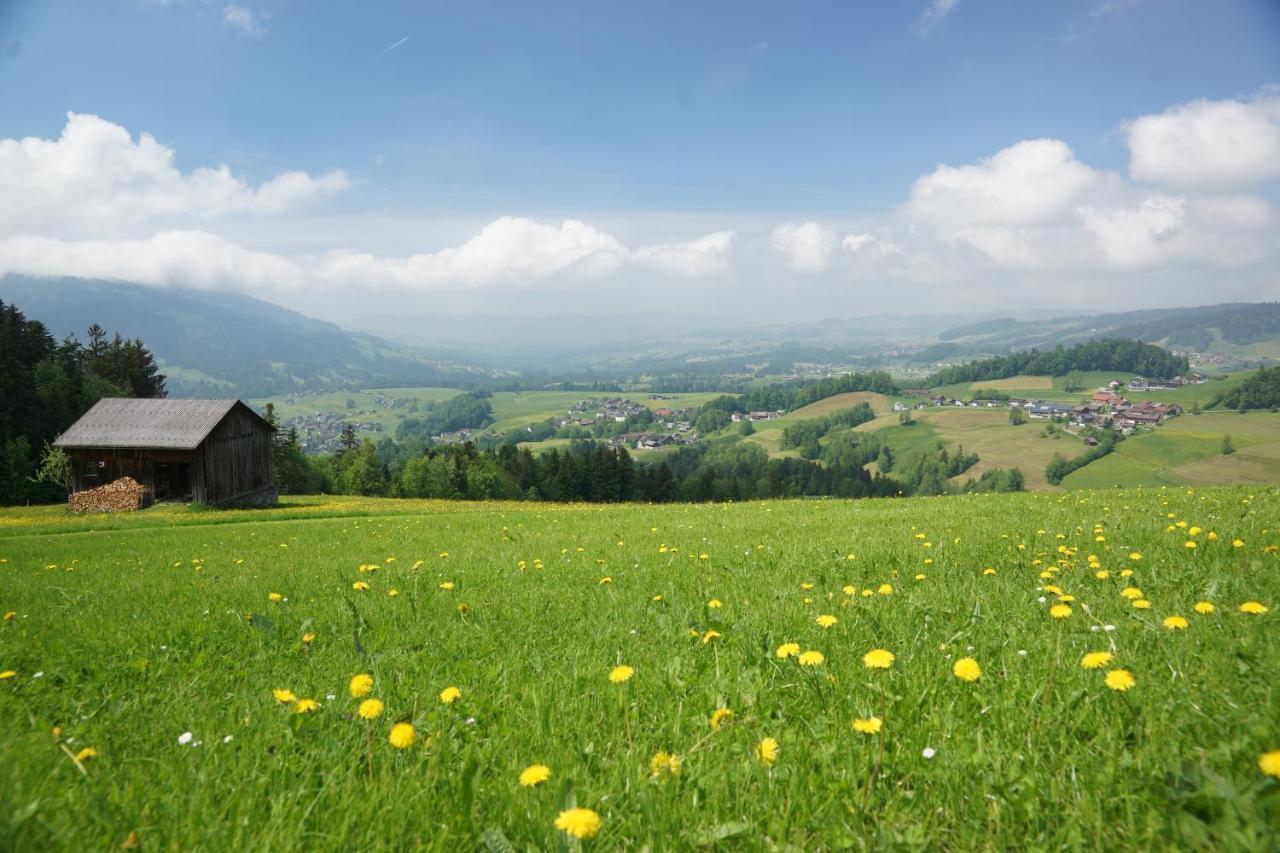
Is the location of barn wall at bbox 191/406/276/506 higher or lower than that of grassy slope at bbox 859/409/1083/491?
higher

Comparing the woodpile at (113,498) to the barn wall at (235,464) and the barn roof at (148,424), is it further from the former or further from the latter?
the barn wall at (235,464)

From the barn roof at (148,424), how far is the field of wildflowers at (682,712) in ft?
127

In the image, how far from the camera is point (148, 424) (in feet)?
125

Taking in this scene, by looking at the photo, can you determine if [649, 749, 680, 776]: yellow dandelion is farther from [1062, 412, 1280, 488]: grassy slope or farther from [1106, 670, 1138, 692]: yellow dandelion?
[1062, 412, 1280, 488]: grassy slope

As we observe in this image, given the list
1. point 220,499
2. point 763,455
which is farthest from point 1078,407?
point 220,499

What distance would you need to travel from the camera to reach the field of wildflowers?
78.4 inches

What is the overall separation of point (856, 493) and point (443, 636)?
113 meters

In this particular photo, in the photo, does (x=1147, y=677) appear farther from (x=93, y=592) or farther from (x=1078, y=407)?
(x=1078, y=407)

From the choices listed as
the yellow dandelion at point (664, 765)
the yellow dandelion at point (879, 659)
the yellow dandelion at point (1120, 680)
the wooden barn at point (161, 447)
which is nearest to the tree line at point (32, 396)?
the wooden barn at point (161, 447)

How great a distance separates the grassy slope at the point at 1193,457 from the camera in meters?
89.7

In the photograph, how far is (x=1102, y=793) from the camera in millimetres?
2064

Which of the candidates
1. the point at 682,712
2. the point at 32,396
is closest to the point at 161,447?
the point at 32,396

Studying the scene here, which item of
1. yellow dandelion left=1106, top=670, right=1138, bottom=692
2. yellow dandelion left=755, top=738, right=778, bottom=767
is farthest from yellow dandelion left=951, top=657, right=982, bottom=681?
yellow dandelion left=755, top=738, right=778, bottom=767

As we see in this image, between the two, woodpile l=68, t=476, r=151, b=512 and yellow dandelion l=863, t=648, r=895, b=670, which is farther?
woodpile l=68, t=476, r=151, b=512
